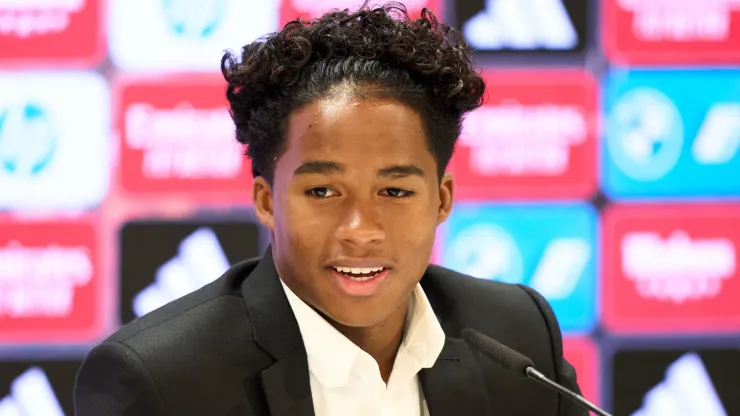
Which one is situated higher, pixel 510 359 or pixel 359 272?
pixel 359 272

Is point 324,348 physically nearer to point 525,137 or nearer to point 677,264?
point 525,137

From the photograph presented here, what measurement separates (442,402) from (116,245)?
1694 millimetres

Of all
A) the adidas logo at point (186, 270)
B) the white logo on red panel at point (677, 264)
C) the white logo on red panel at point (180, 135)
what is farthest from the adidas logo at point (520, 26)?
the adidas logo at point (186, 270)

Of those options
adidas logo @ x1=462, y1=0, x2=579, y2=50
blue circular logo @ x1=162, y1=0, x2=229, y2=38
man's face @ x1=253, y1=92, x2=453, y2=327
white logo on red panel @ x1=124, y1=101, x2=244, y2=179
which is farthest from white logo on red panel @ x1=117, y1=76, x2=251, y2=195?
man's face @ x1=253, y1=92, x2=453, y2=327

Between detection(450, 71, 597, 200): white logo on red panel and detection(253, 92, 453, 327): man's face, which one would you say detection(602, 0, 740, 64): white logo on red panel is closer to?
detection(450, 71, 597, 200): white logo on red panel

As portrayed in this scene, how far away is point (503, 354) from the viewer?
1550 mm

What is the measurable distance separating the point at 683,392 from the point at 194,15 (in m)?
2.14

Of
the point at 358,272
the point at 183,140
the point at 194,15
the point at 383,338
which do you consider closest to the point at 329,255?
the point at 358,272

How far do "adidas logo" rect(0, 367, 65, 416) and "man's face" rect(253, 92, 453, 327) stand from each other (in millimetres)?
1826

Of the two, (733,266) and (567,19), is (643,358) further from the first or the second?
(567,19)

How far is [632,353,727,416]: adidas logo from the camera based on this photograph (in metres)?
3.20

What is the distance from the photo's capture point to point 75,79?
3020 mm

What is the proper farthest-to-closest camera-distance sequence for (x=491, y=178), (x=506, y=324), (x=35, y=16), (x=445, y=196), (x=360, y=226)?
1. (x=491, y=178)
2. (x=35, y=16)
3. (x=506, y=324)
4. (x=445, y=196)
5. (x=360, y=226)

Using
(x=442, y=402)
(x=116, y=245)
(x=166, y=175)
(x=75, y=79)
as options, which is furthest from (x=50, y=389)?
(x=442, y=402)
